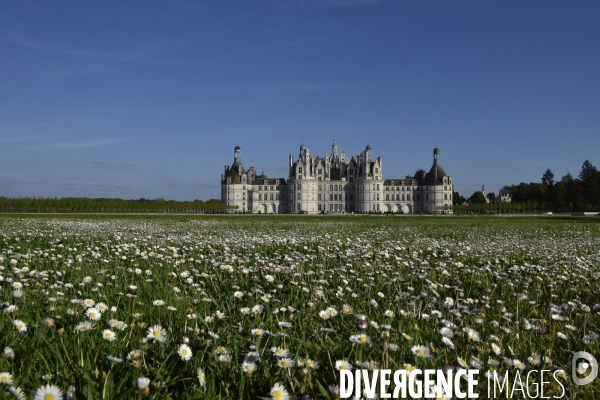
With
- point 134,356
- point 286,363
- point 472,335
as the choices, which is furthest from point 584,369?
point 134,356

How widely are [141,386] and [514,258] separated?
742 centimetres

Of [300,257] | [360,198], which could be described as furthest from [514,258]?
[360,198]

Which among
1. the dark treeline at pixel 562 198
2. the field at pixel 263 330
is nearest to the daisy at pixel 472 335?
the field at pixel 263 330

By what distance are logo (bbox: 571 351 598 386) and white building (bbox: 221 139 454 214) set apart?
108 meters

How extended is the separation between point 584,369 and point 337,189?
380ft

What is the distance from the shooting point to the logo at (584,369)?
2318 millimetres

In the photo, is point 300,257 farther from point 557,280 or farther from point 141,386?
point 141,386

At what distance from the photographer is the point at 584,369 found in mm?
2402

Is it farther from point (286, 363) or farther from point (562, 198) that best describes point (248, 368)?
point (562, 198)

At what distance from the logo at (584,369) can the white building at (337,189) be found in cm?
10846

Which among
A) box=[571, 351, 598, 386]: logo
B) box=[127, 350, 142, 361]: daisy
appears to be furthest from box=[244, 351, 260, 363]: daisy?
box=[571, 351, 598, 386]: logo

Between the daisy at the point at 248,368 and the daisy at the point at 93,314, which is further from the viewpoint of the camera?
the daisy at the point at 93,314

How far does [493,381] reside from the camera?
2.34 meters

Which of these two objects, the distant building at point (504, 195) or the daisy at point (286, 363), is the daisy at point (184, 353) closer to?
the daisy at point (286, 363)
